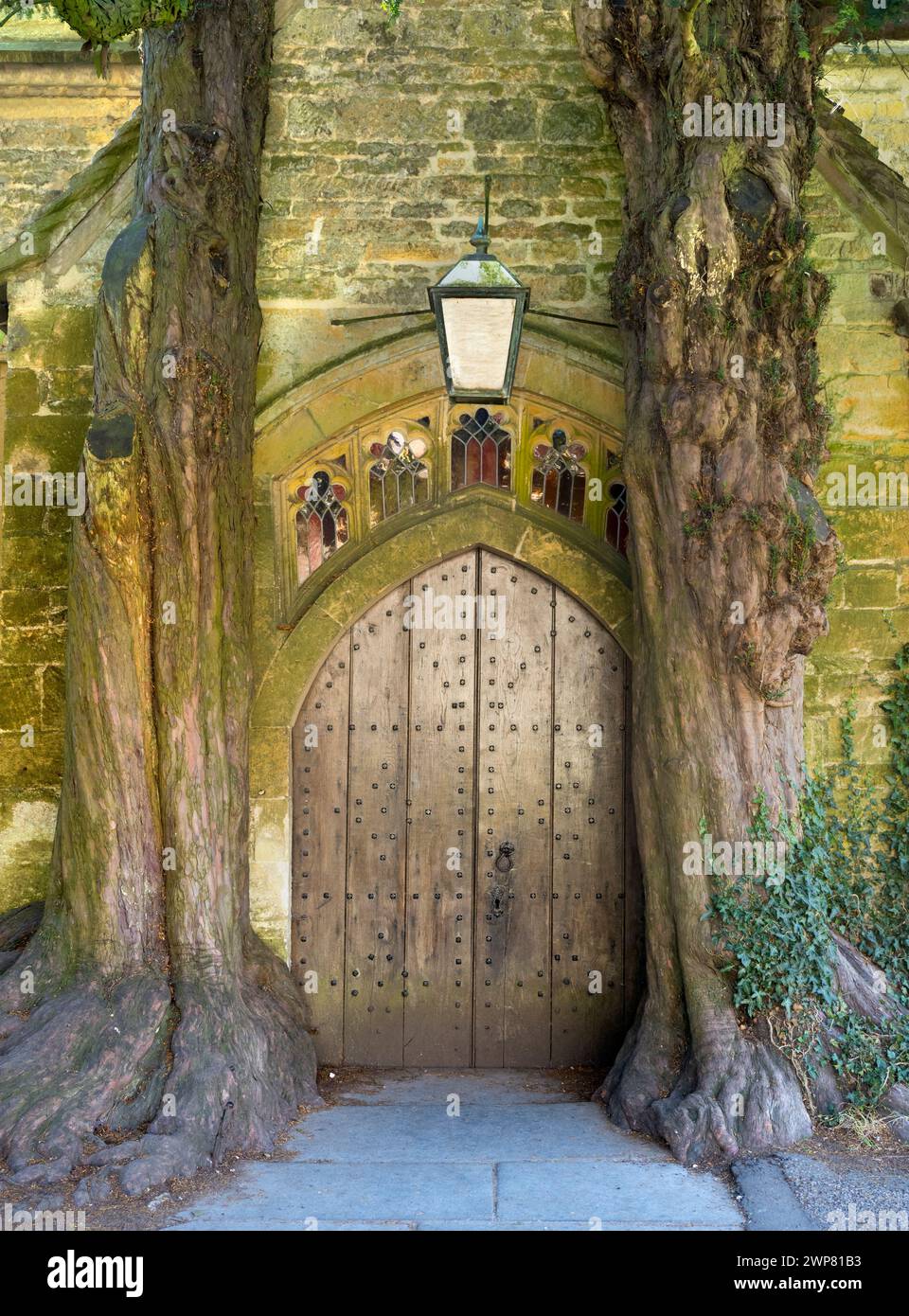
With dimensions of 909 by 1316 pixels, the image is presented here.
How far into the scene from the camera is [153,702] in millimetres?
5578

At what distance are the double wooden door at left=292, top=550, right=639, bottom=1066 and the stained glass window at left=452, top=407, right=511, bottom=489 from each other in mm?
379

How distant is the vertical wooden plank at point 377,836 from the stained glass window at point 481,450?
0.63 meters

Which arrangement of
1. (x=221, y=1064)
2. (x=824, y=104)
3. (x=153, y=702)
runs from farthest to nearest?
(x=824, y=104)
(x=153, y=702)
(x=221, y=1064)

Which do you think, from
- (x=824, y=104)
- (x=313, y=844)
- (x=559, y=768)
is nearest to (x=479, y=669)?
(x=559, y=768)

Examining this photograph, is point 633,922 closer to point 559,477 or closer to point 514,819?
point 514,819

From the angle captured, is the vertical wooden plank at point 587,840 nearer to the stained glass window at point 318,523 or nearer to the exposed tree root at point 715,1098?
the exposed tree root at point 715,1098

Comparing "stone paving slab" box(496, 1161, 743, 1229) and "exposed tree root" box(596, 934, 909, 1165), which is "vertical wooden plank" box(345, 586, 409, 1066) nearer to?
"exposed tree root" box(596, 934, 909, 1165)

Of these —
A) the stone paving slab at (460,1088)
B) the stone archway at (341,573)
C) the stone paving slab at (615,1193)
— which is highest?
the stone archway at (341,573)

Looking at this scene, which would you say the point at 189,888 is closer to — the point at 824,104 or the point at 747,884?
the point at 747,884

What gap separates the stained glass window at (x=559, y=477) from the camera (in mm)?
6520

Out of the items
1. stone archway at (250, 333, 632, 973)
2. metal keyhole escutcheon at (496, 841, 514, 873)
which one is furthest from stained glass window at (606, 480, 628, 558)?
metal keyhole escutcheon at (496, 841, 514, 873)

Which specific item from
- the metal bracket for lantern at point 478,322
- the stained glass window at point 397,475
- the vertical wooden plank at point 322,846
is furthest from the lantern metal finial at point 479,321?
the vertical wooden plank at point 322,846

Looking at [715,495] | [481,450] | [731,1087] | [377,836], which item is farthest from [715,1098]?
[481,450]

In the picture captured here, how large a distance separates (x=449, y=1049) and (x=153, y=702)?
2.18 m
